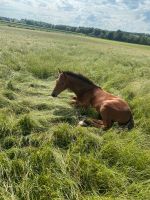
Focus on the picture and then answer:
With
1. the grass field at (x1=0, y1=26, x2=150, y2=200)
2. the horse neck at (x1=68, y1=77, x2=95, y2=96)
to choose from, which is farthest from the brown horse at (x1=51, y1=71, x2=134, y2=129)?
the grass field at (x1=0, y1=26, x2=150, y2=200)

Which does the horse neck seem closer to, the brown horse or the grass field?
the brown horse

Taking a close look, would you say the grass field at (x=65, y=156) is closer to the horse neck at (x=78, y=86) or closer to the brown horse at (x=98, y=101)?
the brown horse at (x=98, y=101)

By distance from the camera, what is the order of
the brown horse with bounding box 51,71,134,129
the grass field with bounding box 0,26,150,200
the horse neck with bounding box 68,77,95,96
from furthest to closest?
the horse neck with bounding box 68,77,95,96 < the brown horse with bounding box 51,71,134,129 < the grass field with bounding box 0,26,150,200

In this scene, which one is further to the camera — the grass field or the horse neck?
the horse neck

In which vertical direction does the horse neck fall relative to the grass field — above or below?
above

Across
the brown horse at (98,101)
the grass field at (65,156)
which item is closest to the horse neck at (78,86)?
the brown horse at (98,101)

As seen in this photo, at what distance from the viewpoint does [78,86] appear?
8.93m

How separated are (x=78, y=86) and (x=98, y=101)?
1126 millimetres

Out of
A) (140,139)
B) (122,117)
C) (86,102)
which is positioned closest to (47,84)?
(86,102)

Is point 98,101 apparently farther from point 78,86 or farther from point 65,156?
point 65,156

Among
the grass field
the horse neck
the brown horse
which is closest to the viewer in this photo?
the grass field

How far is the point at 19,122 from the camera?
6.13m

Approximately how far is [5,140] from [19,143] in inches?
10.4

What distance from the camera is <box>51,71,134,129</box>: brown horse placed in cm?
708
